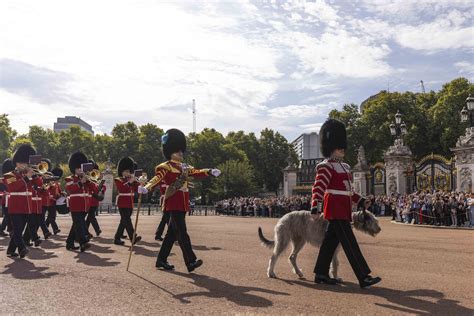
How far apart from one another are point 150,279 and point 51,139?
245 ft

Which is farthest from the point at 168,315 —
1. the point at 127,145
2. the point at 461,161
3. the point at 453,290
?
the point at 127,145

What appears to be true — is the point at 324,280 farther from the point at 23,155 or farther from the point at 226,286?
the point at 23,155

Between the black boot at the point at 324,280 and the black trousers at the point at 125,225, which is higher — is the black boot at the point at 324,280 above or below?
below

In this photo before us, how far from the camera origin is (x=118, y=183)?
14078mm

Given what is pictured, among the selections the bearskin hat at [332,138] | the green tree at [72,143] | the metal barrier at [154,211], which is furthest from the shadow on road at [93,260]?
the green tree at [72,143]

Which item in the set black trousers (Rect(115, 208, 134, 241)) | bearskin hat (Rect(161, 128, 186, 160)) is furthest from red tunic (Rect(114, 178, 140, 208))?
bearskin hat (Rect(161, 128, 186, 160))

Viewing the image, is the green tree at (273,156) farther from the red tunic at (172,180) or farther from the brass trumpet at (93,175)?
the red tunic at (172,180)

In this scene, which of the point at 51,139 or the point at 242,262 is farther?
the point at 51,139

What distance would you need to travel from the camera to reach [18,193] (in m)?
10.8

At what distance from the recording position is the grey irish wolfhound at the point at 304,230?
25.4 ft

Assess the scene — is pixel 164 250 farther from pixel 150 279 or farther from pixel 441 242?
pixel 441 242

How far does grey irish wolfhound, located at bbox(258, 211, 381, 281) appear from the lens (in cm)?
773

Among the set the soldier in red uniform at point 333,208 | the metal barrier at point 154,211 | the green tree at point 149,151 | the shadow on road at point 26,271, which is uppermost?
the green tree at point 149,151

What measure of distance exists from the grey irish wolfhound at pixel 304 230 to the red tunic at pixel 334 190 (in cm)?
29
